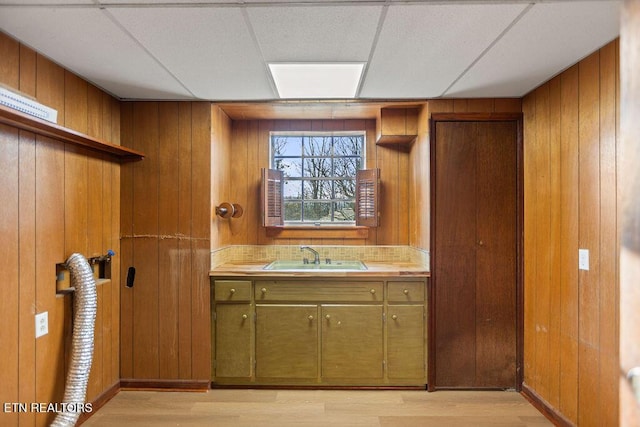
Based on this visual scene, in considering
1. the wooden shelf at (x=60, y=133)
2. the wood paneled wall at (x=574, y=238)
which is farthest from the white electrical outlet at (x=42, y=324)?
the wood paneled wall at (x=574, y=238)

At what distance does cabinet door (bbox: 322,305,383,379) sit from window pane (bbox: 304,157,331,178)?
4.46ft

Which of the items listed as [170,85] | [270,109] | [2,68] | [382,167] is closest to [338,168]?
[382,167]

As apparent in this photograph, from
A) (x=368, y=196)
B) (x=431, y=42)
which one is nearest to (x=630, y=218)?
(x=431, y=42)

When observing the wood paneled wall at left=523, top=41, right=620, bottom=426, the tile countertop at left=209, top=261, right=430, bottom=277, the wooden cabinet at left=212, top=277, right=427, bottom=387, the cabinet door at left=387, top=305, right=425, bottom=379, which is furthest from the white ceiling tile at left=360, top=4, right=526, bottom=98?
the cabinet door at left=387, top=305, right=425, bottom=379

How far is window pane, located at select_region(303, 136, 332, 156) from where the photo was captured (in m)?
3.49

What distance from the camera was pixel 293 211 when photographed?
350cm

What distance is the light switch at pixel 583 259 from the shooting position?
2.04 meters

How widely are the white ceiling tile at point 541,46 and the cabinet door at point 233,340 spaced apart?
2.34 metres

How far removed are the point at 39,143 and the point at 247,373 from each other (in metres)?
2.08

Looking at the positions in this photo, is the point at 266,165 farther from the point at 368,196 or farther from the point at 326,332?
the point at 326,332

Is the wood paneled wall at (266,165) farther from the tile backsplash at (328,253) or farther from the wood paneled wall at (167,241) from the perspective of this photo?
the wood paneled wall at (167,241)

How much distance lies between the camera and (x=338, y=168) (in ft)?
11.4

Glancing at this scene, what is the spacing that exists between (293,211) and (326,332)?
4.15ft

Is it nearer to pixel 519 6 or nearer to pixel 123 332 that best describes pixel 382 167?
pixel 519 6
